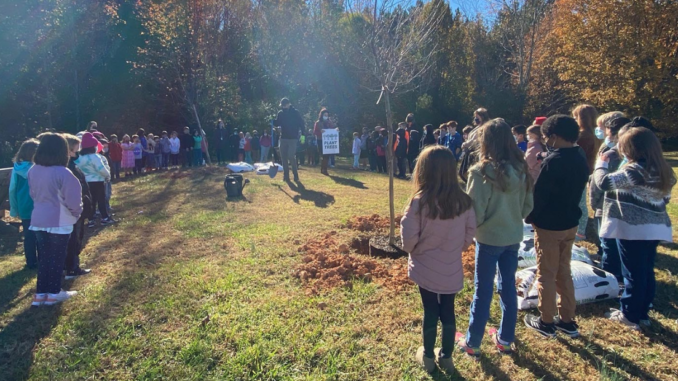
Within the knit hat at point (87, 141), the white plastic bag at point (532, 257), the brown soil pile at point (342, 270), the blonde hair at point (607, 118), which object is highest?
the blonde hair at point (607, 118)

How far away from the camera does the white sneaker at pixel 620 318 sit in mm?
3794

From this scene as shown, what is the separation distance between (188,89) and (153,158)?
4.68 meters

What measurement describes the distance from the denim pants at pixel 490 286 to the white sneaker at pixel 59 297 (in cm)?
419

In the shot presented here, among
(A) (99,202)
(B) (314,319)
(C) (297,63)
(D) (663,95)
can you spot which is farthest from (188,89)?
(D) (663,95)

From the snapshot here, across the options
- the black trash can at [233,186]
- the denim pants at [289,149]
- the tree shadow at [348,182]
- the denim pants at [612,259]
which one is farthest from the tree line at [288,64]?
the denim pants at [612,259]

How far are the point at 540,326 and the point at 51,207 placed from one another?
4.91 metres

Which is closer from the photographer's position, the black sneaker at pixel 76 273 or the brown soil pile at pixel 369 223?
the black sneaker at pixel 76 273

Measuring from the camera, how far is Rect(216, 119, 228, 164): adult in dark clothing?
18.5 meters

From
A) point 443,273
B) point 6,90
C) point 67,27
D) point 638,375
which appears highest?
point 67,27

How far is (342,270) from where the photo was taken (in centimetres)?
507

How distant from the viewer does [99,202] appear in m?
7.66

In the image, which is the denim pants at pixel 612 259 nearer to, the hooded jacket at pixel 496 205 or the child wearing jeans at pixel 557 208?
the child wearing jeans at pixel 557 208

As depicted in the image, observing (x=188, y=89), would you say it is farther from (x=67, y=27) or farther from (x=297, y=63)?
(x=297, y=63)

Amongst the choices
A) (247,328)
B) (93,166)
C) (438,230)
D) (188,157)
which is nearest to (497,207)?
(438,230)
